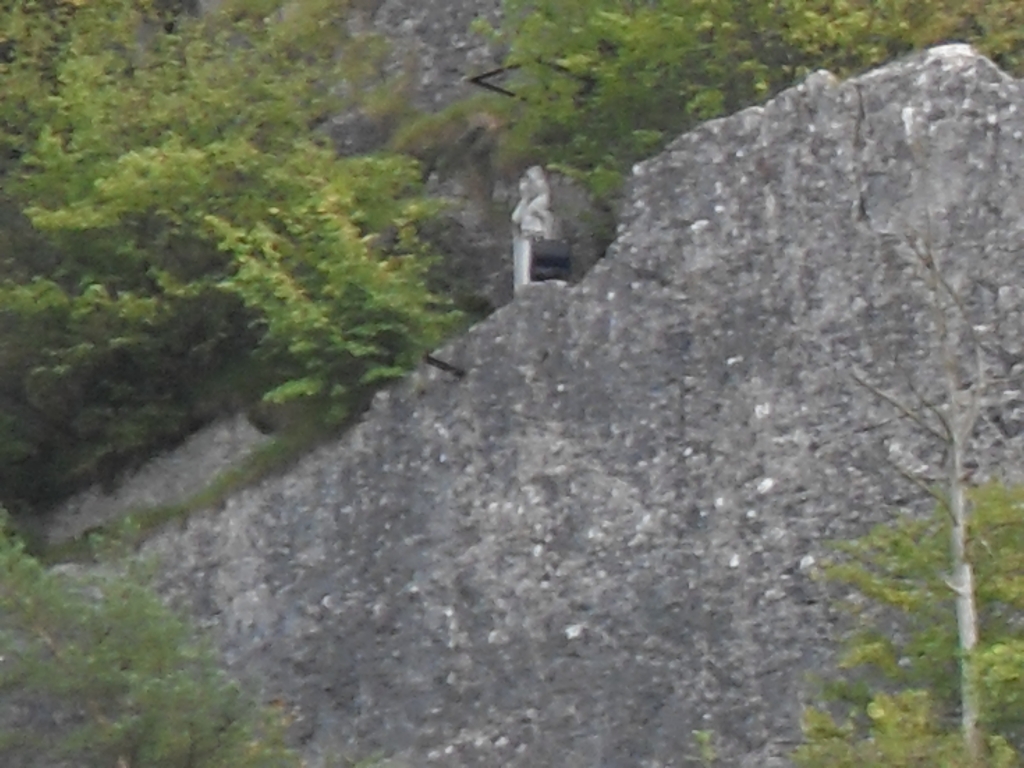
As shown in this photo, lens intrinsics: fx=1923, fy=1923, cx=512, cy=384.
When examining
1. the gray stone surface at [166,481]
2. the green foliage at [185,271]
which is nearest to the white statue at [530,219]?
the green foliage at [185,271]

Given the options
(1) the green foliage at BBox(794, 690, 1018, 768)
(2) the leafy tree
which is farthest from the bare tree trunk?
(1) the green foliage at BBox(794, 690, 1018, 768)

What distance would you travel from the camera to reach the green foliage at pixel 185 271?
14484 millimetres

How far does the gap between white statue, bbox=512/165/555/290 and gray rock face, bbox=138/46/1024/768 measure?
149 centimetres

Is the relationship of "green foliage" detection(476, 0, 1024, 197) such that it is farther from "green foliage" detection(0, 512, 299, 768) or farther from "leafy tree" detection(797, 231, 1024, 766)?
"green foliage" detection(0, 512, 299, 768)

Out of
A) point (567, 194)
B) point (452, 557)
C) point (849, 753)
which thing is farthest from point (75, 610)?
point (567, 194)

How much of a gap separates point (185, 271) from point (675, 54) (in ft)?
14.9

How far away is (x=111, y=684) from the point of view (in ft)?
36.4

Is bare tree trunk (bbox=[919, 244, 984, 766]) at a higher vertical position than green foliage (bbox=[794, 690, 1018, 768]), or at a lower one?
higher

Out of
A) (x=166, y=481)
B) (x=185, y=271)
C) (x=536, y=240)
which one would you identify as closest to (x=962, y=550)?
(x=536, y=240)

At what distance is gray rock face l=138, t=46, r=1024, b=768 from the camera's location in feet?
38.1

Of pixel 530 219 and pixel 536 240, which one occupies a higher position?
pixel 530 219

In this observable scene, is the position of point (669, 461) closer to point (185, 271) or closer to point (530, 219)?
point (530, 219)

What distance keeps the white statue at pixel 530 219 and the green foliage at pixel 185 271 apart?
0.70 meters

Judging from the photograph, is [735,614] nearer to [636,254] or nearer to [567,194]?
[636,254]
